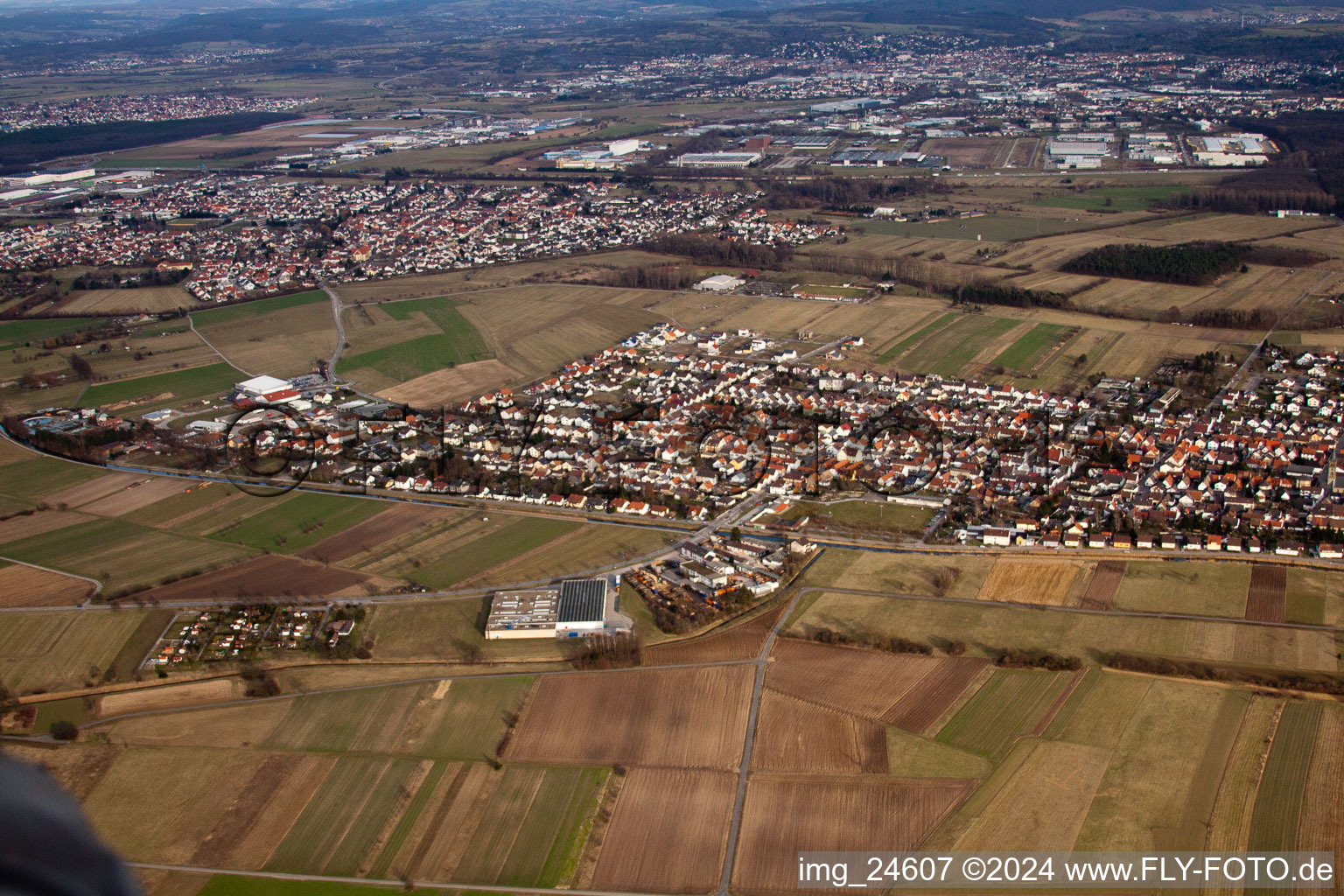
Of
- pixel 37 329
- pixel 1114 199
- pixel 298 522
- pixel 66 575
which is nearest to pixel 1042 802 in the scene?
pixel 298 522

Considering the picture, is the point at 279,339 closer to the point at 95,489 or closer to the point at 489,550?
the point at 95,489

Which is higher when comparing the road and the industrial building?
the industrial building

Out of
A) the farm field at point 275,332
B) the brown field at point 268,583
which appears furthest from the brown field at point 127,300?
the brown field at point 268,583

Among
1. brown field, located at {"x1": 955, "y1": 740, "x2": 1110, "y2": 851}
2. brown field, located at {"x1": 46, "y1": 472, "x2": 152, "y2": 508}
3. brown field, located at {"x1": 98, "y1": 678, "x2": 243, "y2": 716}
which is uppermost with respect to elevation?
brown field, located at {"x1": 955, "y1": 740, "x2": 1110, "y2": 851}

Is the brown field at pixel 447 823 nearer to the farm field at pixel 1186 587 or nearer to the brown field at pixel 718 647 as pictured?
the brown field at pixel 718 647

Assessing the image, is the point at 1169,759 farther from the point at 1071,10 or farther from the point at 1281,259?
the point at 1071,10

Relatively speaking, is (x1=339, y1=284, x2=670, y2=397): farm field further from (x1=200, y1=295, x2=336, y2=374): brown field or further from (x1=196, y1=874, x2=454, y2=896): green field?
(x1=196, y1=874, x2=454, y2=896): green field

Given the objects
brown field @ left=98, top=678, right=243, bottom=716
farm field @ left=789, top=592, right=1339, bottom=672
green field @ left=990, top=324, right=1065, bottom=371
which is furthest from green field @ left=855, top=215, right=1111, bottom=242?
brown field @ left=98, top=678, right=243, bottom=716
